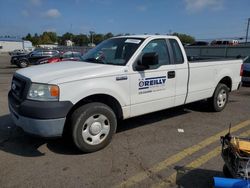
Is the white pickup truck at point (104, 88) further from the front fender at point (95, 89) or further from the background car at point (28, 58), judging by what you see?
the background car at point (28, 58)

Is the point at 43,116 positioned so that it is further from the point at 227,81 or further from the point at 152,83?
the point at 227,81

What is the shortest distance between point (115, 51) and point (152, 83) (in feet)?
3.09

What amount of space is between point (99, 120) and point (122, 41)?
177 cm

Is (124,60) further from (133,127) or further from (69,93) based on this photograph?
(133,127)

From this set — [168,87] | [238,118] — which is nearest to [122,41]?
[168,87]

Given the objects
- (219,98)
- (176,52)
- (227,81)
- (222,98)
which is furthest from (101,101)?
(227,81)

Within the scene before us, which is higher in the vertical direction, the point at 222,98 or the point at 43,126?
the point at 43,126

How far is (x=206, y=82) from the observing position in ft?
19.1

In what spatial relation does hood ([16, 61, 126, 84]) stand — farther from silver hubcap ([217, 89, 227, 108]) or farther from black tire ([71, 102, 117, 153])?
silver hubcap ([217, 89, 227, 108])

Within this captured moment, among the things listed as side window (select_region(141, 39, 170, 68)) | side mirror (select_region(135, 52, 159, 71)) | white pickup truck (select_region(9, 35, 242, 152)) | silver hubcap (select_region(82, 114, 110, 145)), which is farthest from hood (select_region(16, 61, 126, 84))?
side window (select_region(141, 39, 170, 68))

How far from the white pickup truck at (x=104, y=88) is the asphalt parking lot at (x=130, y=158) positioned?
1.38 feet

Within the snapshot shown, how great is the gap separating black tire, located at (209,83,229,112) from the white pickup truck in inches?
25.4

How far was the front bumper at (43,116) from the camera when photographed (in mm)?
3535

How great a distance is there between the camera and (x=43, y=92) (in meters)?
3.61
